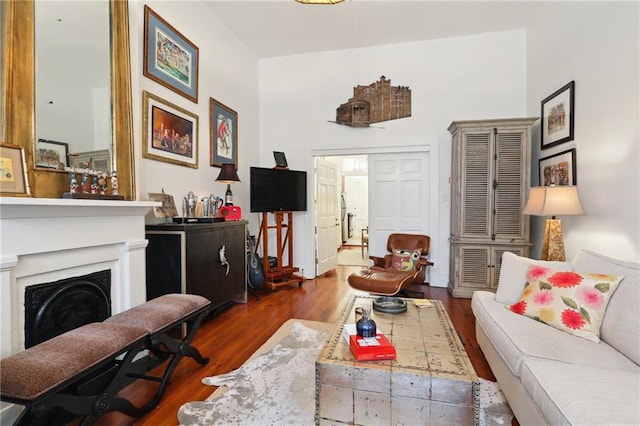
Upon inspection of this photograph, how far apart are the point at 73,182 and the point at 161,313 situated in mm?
1006

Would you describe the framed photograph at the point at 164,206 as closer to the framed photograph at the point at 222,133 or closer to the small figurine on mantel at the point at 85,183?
the small figurine on mantel at the point at 85,183

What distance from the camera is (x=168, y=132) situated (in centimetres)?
332

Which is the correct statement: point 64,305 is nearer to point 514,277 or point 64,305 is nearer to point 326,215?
point 514,277

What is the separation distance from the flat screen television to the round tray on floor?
7.87ft

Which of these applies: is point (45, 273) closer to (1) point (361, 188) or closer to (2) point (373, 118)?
(2) point (373, 118)

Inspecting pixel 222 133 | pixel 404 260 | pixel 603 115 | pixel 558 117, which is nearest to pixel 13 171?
pixel 222 133

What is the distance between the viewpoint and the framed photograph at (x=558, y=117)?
320 cm

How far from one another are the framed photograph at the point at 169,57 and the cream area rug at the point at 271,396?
9.23 ft

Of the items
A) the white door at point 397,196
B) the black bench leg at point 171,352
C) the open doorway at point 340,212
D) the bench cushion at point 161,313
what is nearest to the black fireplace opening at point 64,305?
the bench cushion at point 161,313

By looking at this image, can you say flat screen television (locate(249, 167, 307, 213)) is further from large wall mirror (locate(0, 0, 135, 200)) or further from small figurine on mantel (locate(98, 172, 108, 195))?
small figurine on mantel (locate(98, 172, 108, 195))

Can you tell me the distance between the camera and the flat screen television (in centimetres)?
421

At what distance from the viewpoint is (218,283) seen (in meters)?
3.34

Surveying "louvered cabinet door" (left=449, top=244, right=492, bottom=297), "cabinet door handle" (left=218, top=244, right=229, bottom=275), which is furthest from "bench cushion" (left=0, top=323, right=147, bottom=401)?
"louvered cabinet door" (left=449, top=244, right=492, bottom=297)

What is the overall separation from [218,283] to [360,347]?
221 cm
